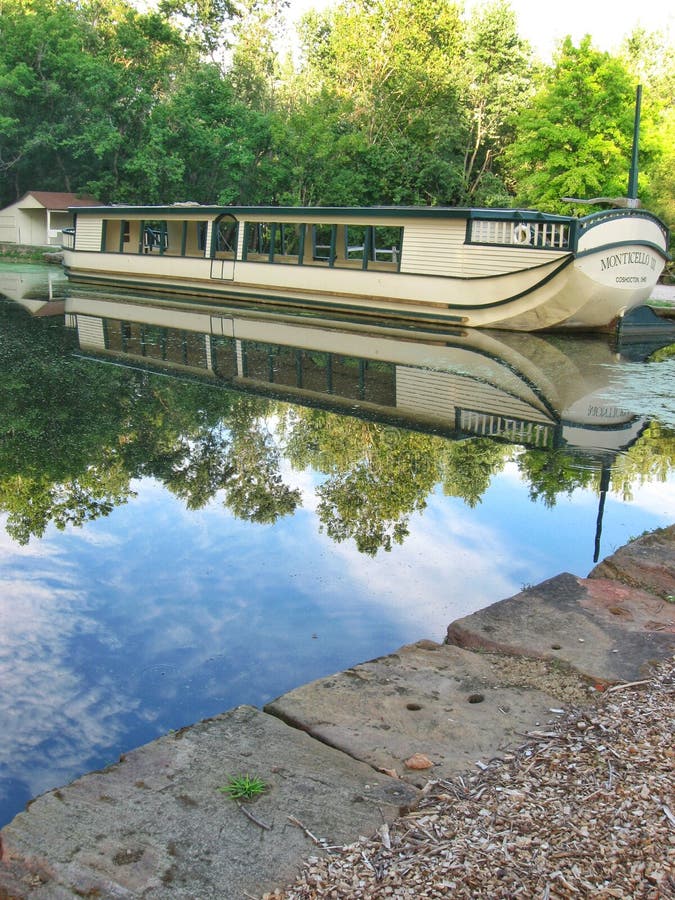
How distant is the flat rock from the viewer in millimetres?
5514

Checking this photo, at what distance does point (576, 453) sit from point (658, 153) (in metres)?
25.1

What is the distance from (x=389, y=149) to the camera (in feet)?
129

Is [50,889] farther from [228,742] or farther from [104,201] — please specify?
[104,201]

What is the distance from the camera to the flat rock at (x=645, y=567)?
5514 millimetres

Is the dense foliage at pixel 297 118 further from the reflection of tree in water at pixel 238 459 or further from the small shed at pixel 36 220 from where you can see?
the reflection of tree in water at pixel 238 459

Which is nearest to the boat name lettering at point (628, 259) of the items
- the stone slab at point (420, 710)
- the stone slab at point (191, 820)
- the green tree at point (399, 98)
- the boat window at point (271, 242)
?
the boat window at point (271, 242)

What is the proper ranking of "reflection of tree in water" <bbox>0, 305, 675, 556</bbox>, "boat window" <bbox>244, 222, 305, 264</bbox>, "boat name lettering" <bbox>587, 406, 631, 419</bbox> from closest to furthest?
"reflection of tree in water" <bbox>0, 305, 675, 556</bbox>, "boat name lettering" <bbox>587, 406, 631, 419</bbox>, "boat window" <bbox>244, 222, 305, 264</bbox>

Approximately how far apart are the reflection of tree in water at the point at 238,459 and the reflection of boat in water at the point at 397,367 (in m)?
0.59

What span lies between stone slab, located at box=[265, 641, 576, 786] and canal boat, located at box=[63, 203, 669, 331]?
15.0m

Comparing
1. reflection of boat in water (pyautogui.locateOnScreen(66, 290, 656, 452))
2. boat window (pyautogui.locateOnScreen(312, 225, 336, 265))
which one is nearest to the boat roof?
boat window (pyautogui.locateOnScreen(312, 225, 336, 265))

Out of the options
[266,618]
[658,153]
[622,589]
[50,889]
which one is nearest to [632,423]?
[622,589]

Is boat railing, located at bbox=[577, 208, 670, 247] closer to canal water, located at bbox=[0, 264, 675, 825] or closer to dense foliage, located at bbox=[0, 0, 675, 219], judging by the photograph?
canal water, located at bbox=[0, 264, 675, 825]

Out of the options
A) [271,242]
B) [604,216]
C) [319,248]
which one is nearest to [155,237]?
[319,248]

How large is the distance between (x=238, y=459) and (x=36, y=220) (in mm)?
37196
